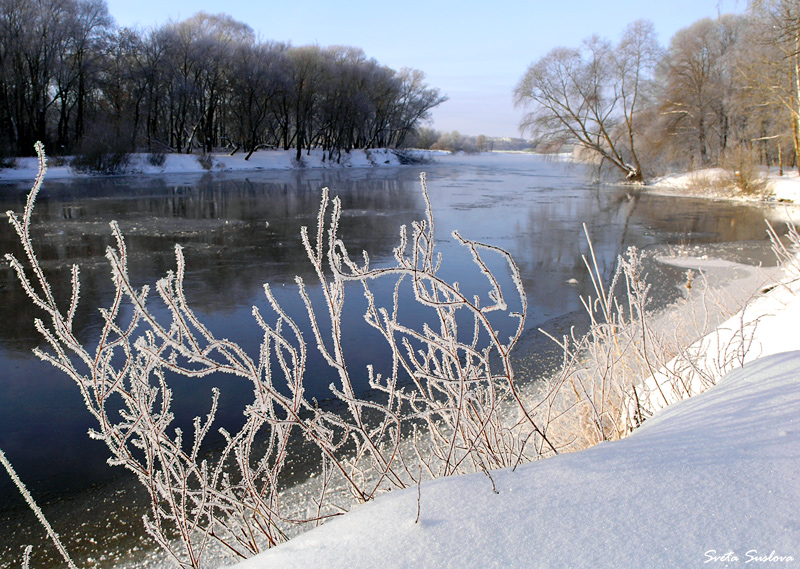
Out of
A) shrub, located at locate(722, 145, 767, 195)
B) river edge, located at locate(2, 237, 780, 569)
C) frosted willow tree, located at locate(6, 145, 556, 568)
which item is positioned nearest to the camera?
frosted willow tree, located at locate(6, 145, 556, 568)

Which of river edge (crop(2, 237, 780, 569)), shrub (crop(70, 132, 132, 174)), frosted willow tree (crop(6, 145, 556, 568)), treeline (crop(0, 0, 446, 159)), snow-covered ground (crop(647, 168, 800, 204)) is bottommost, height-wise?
river edge (crop(2, 237, 780, 569))

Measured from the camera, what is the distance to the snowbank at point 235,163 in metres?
31.1

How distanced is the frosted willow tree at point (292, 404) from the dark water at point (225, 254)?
1.00 ft

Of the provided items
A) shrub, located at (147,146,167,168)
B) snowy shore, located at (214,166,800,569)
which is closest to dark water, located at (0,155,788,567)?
snowy shore, located at (214,166,800,569)

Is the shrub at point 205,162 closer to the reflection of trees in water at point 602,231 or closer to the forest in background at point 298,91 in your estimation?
the forest in background at point 298,91

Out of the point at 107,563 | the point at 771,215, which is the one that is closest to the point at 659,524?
the point at 107,563

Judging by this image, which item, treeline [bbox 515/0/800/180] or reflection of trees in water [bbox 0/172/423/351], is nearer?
reflection of trees in water [bbox 0/172/423/351]

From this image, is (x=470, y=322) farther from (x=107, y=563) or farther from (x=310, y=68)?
(x=310, y=68)

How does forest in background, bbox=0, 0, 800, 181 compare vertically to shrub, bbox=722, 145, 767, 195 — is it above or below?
above

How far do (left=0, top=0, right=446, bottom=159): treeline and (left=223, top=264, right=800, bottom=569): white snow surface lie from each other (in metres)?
35.2

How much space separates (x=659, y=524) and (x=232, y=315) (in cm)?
649

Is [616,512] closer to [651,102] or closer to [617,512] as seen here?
[617,512]

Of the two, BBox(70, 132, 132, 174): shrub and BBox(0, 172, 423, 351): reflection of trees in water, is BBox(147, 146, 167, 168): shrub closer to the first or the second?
BBox(70, 132, 132, 174): shrub

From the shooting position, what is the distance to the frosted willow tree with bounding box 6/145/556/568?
195cm
